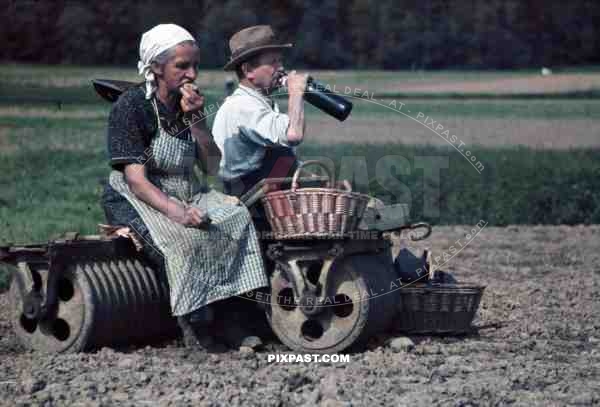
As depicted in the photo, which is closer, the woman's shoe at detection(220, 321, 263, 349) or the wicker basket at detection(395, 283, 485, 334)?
the woman's shoe at detection(220, 321, 263, 349)

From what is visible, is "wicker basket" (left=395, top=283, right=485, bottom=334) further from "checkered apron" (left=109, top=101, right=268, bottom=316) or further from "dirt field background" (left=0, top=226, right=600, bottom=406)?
"checkered apron" (left=109, top=101, right=268, bottom=316)

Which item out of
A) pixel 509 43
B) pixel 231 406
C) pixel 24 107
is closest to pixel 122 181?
pixel 231 406

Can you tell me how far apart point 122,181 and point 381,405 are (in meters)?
2.03

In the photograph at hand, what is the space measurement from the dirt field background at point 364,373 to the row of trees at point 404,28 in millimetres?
7619

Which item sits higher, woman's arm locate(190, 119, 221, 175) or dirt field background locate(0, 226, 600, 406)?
woman's arm locate(190, 119, 221, 175)

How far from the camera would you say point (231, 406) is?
5.19 metres

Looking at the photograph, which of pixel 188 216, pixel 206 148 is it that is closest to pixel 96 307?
pixel 188 216

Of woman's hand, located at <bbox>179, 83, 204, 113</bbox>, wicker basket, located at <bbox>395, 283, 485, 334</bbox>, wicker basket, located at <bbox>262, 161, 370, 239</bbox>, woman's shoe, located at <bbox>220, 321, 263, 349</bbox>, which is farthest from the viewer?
wicker basket, located at <bbox>395, 283, 485, 334</bbox>

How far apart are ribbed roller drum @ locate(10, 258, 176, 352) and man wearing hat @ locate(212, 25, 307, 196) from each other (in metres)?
0.78

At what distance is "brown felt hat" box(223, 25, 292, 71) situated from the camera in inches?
257

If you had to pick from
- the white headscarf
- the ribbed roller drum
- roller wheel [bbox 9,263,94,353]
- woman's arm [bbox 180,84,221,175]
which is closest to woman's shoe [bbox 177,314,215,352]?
the ribbed roller drum

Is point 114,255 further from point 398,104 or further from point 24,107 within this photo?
point 398,104

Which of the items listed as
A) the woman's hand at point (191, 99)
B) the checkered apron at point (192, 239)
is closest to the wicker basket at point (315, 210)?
the checkered apron at point (192, 239)

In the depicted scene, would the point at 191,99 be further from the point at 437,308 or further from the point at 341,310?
the point at 437,308
